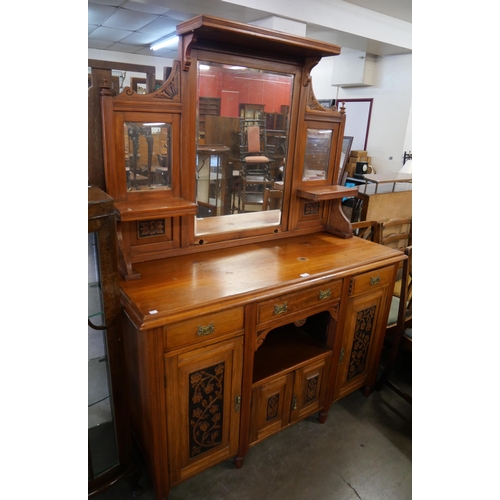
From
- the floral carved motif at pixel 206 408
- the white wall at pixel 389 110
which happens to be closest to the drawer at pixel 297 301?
the floral carved motif at pixel 206 408

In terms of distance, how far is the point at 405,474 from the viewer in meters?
1.72

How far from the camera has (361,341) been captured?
197cm

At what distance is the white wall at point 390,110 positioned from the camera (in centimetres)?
486

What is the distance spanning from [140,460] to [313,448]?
0.80 metres

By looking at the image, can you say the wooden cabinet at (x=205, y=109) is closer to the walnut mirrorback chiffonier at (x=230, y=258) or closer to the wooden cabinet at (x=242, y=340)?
the walnut mirrorback chiffonier at (x=230, y=258)

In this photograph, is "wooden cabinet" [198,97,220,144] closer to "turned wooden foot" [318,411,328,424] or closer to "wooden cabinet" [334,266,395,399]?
"wooden cabinet" [334,266,395,399]

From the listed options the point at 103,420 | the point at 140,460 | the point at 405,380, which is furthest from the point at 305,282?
the point at 405,380

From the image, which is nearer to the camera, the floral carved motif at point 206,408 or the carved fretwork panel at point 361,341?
the floral carved motif at point 206,408

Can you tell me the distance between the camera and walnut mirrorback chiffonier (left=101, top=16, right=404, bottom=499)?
1366 millimetres

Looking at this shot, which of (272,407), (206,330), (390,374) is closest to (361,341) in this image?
(390,374)

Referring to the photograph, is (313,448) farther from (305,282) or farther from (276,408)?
(305,282)

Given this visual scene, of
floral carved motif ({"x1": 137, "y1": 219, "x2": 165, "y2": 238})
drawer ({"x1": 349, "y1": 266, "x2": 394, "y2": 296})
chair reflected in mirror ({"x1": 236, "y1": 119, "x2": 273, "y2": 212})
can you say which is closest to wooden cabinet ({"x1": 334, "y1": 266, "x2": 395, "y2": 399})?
drawer ({"x1": 349, "y1": 266, "x2": 394, "y2": 296})

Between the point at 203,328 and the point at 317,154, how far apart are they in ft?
3.74

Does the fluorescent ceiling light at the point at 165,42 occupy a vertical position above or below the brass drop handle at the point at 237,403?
above
